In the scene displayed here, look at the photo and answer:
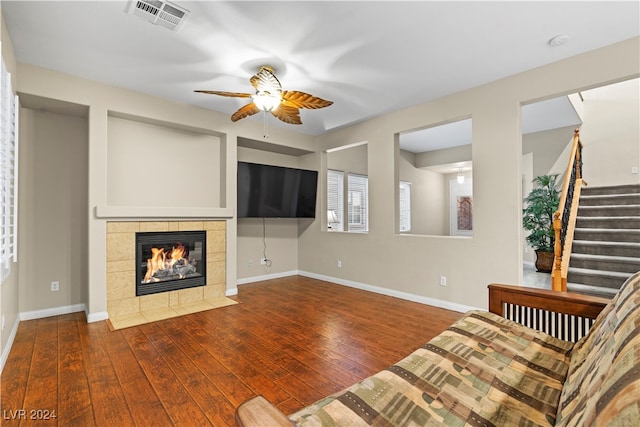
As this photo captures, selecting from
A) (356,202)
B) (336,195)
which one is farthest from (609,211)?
(336,195)

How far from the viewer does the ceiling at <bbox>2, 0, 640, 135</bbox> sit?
2242 millimetres

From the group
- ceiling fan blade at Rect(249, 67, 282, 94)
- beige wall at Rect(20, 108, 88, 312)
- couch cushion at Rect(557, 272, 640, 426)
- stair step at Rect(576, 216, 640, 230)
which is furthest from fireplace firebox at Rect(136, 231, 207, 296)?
stair step at Rect(576, 216, 640, 230)

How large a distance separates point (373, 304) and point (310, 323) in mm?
1063

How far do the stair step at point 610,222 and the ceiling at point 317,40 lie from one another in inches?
102

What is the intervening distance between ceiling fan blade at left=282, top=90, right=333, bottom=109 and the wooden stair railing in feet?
9.09

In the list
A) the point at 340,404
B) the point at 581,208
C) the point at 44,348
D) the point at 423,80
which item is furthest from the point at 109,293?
the point at 581,208

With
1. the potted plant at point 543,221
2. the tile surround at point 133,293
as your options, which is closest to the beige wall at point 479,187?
the tile surround at point 133,293

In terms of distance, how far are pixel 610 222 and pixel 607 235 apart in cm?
30

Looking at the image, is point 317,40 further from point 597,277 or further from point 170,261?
point 597,277

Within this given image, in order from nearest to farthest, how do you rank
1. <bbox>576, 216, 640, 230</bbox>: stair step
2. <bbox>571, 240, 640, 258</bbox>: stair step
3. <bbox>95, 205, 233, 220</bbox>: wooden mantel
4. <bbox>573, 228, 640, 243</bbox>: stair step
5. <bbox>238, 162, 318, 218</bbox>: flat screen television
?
<bbox>95, 205, 233, 220</bbox>: wooden mantel < <bbox>571, 240, 640, 258</bbox>: stair step < <bbox>573, 228, 640, 243</bbox>: stair step < <bbox>576, 216, 640, 230</bbox>: stair step < <bbox>238, 162, 318, 218</bbox>: flat screen television

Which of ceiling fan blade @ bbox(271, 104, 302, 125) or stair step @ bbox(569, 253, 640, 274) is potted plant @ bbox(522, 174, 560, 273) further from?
ceiling fan blade @ bbox(271, 104, 302, 125)

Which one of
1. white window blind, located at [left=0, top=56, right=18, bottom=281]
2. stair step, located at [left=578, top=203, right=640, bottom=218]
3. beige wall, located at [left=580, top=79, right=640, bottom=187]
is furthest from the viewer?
→ beige wall, located at [left=580, top=79, right=640, bottom=187]

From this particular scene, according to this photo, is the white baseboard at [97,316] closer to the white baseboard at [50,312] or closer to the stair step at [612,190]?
the white baseboard at [50,312]

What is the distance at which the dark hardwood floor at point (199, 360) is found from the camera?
1.82m
